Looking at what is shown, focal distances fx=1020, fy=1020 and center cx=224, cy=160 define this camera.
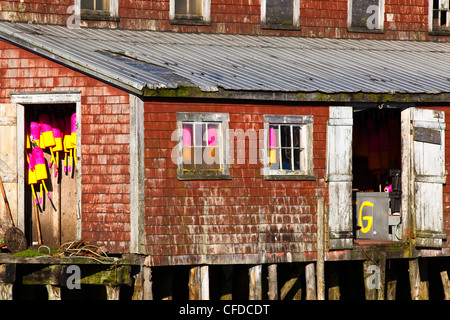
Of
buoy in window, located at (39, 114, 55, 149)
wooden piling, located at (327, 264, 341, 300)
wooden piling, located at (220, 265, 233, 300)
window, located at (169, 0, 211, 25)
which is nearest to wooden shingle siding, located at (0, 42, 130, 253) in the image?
buoy in window, located at (39, 114, 55, 149)

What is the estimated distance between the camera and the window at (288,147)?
18.5m

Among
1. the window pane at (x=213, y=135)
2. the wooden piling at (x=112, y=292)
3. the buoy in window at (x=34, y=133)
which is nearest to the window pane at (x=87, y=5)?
the buoy in window at (x=34, y=133)

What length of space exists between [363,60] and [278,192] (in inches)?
173

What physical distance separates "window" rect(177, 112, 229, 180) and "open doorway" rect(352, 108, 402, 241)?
283 centimetres

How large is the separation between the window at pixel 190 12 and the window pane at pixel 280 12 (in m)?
1.44

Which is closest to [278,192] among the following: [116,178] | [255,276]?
[255,276]

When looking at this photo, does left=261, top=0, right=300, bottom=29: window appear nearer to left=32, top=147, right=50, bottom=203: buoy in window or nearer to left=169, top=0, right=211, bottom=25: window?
left=169, top=0, right=211, bottom=25: window

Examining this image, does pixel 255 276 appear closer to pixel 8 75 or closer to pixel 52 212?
pixel 52 212

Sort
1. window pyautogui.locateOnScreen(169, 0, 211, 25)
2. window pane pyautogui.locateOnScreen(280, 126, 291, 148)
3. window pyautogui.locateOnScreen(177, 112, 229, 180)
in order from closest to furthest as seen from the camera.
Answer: window pyautogui.locateOnScreen(177, 112, 229, 180) → window pane pyautogui.locateOnScreen(280, 126, 291, 148) → window pyautogui.locateOnScreen(169, 0, 211, 25)

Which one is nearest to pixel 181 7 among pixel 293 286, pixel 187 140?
pixel 187 140

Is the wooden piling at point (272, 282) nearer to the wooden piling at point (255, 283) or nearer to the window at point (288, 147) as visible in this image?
the wooden piling at point (255, 283)

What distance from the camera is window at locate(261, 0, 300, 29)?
2278 cm

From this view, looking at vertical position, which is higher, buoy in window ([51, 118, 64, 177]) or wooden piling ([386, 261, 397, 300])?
buoy in window ([51, 118, 64, 177])

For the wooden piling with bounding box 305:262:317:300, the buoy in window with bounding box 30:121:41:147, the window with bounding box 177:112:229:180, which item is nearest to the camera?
the window with bounding box 177:112:229:180
